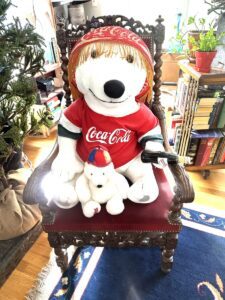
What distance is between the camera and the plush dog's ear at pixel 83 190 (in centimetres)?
89

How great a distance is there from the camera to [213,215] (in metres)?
1.42

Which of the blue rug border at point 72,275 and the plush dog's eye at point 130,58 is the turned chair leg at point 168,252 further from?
the plush dog's eye at point 130,58

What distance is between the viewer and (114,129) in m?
0.93

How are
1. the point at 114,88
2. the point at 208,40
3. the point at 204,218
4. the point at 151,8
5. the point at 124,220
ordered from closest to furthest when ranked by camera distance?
the point at 114,88
the point at 124,220
the point at 208,40
the point at 204,218
the point at 151,8

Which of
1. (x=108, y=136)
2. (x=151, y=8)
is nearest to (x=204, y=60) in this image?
(x=108, y=136)

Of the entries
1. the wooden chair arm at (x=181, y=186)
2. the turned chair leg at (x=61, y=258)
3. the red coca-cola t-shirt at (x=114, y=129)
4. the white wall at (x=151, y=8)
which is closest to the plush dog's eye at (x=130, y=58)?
the red coca-cola t-shirt at (x=114, y=129)

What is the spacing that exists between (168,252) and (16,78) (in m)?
1.07

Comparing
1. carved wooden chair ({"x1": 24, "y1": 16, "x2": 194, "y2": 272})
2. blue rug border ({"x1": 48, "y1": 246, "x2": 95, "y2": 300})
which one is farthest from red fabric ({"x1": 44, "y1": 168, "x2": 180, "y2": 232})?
blue rug border ({"x1": 48, "y1": 246, "x2": 95, "y2": 300})

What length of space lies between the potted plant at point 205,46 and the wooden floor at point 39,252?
0.77 m

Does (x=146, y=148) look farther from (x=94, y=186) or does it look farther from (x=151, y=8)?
(x=151, y=8)

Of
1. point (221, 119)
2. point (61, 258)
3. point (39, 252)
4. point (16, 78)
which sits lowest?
point (39, 252)

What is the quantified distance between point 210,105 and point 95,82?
900mm

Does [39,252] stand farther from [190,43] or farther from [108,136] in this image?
[190,43]

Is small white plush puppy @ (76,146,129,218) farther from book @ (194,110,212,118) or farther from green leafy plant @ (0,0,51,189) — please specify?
book @ (194,110,212,118)
